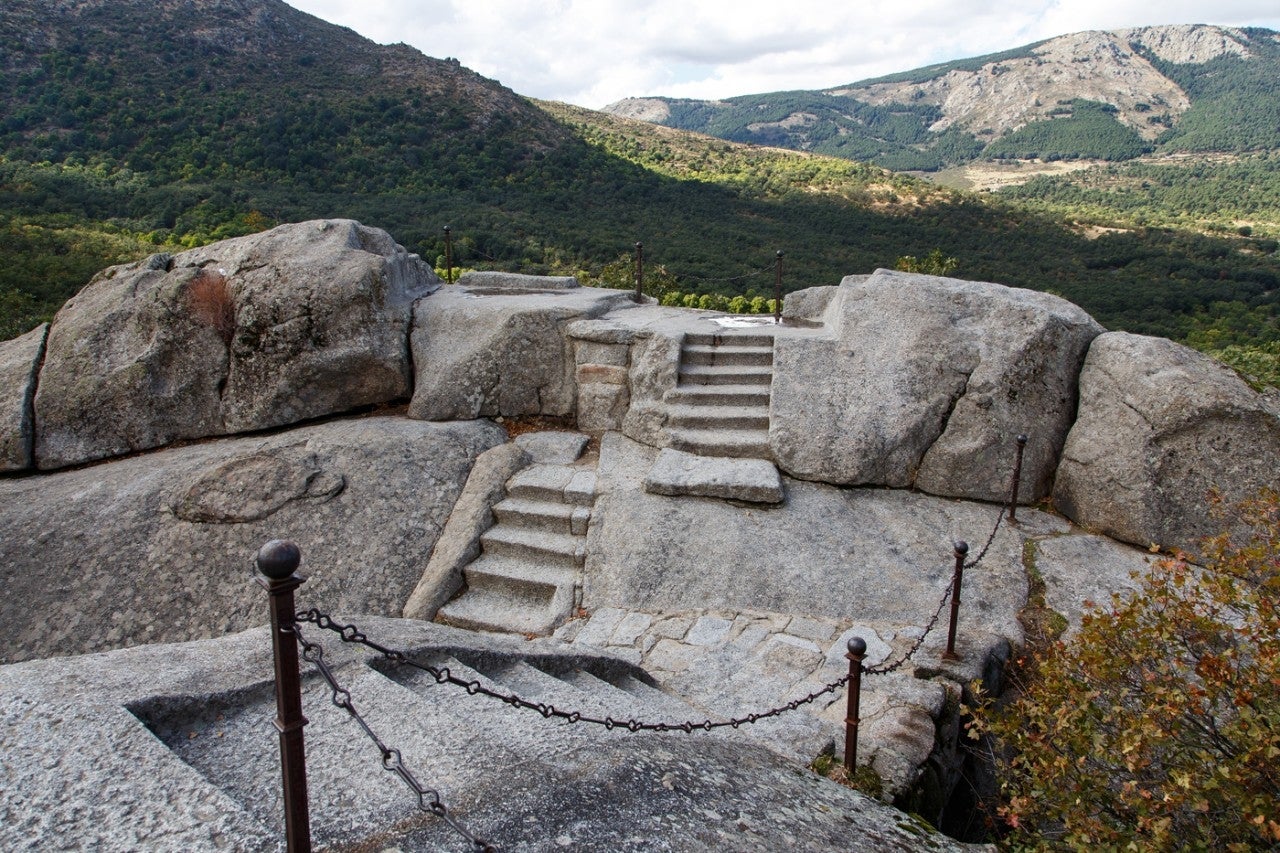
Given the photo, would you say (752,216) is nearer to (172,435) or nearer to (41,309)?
(41,309)

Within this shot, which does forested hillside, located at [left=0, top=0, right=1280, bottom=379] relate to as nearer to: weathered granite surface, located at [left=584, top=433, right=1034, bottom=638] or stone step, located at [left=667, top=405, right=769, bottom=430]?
stone step, located at [left=667, top=405, right=769, bottom=430]

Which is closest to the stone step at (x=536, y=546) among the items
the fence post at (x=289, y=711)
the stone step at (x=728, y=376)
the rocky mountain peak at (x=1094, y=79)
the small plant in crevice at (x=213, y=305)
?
the stone step at (x=728, y=376)

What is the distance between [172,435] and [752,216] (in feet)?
128

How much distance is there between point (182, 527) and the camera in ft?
24.2

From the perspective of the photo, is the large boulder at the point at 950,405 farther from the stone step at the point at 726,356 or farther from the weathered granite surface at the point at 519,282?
the weathered granite surface at the point at 519,282

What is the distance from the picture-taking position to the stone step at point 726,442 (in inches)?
313

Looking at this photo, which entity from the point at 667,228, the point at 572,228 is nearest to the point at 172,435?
the point at 572,228

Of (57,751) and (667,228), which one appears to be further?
(667,228)

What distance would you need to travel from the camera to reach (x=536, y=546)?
23.4ft

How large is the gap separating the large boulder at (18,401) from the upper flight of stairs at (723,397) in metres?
6.92

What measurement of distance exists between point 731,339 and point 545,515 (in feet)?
10.6

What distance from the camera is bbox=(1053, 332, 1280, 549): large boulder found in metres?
6.71

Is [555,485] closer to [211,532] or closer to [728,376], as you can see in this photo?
[728,376]

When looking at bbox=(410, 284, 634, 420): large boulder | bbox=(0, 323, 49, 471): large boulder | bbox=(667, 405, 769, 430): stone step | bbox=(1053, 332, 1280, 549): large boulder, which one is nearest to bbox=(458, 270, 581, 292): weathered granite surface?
bbox=(410, 284, 634, 420): large boulder
